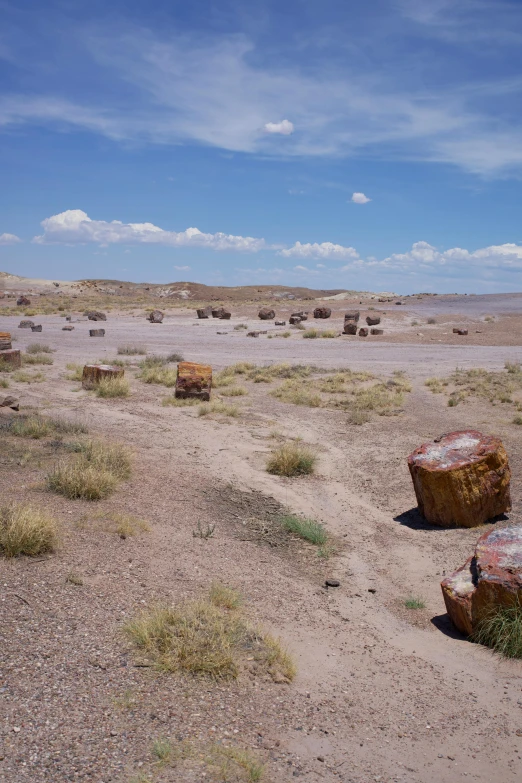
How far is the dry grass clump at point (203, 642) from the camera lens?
5500 millimetres

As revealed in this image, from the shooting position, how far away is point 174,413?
56.1 feet

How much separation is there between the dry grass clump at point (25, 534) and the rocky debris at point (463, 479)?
16.8 ft

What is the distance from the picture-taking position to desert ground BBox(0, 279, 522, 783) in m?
4.63

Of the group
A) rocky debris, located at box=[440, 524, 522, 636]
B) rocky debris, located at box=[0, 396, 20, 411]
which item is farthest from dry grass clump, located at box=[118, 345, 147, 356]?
rocky debris, located at box=[440, 524, 522, 636]

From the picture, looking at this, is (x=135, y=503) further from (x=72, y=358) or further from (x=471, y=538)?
(x=72, y=358)

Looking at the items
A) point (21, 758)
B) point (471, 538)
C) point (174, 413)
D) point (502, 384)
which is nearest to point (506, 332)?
point (502, 384)

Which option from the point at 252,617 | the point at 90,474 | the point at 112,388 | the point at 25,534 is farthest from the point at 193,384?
the point at 252,617

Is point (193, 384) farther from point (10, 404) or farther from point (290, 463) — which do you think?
point (290, 463)

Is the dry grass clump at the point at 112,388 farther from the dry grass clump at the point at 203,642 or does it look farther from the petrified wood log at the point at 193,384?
the dry grass clump at the point at 203,642

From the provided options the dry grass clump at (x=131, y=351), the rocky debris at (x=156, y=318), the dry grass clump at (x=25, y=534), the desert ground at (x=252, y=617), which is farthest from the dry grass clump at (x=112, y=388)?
the rocky debris at (x=156, y=318)

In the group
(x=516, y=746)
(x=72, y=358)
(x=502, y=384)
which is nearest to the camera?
(x=516, y=746)

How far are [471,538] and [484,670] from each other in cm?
338

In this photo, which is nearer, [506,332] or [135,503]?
[135,503]

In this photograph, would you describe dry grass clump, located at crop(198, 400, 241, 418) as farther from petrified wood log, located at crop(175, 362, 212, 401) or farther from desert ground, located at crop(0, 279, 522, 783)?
petrified wood log, located at crop(175, 362, 212, 401)
